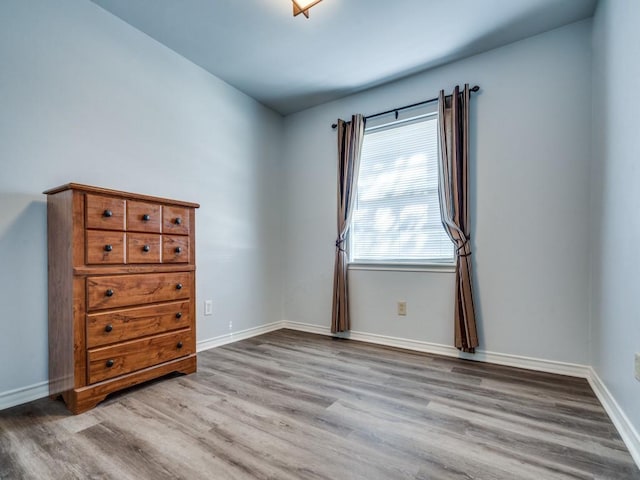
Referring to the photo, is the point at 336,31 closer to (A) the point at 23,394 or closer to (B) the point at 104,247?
(B) the point at 104,247

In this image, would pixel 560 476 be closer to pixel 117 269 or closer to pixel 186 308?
pixel 186 308

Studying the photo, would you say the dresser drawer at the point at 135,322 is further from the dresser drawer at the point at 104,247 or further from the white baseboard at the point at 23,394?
the white baseboard at the point at 23,394

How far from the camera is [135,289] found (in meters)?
1.89

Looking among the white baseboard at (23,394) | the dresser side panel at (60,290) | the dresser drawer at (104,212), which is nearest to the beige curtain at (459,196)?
the dresser drawer at (104,212)

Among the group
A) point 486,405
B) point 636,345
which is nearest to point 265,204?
point 486,405

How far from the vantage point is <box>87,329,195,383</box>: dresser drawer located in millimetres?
1699

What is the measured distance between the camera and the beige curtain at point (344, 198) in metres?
3.04

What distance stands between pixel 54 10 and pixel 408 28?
7.42 ft

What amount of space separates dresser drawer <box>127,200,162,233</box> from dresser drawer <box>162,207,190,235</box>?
4 cm

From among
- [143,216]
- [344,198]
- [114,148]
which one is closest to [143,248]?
[143,216]

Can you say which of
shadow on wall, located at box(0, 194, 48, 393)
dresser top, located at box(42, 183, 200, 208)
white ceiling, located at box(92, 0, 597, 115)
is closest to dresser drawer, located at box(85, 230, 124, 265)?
dresser top, located at box(42, 183, 200, 208)

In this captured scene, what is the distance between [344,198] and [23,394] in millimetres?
2644

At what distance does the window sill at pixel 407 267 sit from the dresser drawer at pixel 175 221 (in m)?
1.59

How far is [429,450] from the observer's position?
4.35ft
